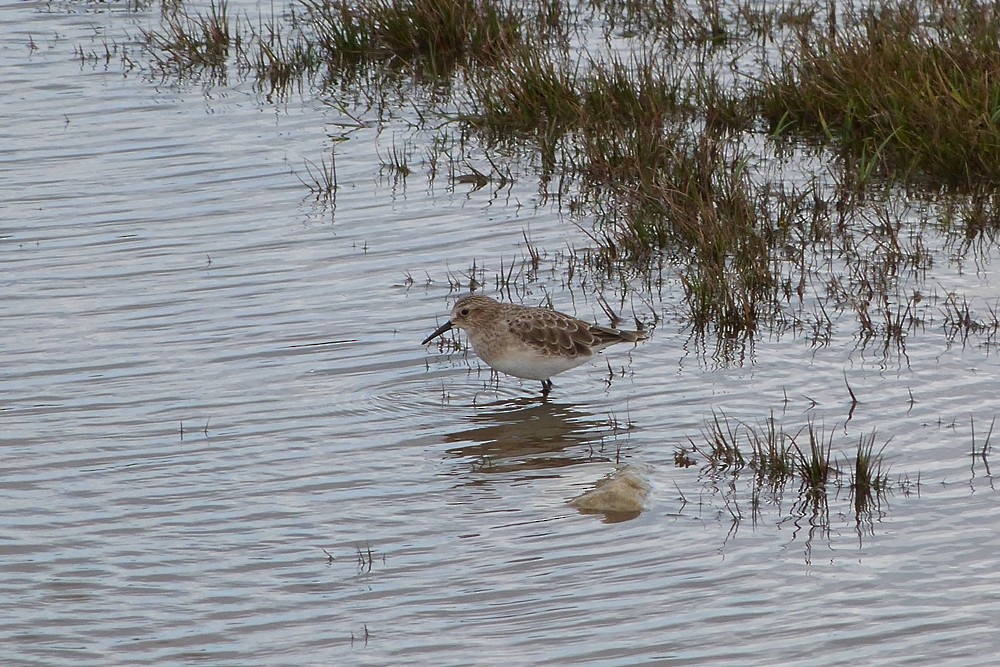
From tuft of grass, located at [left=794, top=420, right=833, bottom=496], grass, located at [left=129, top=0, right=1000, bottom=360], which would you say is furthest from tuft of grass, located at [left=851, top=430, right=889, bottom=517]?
grass, located at [left=129, top=0, right=1000, bottom=360]

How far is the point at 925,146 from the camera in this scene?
1137 cm

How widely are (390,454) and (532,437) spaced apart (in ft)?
2.98

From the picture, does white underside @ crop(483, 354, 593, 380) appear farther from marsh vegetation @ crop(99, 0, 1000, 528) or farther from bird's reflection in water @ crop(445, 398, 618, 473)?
marsh vegetation @ crop(99, 0, 1000, 528)

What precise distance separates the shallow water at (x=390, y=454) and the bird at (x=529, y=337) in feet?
0.76

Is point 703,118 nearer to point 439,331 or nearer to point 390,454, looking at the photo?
point 439,331

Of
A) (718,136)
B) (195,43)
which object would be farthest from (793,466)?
(195,43)

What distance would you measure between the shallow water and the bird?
23 cm

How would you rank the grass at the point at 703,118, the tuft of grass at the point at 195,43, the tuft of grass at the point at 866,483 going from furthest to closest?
the tuft of grass at the point at 195,43, the grass at the point at 703,118, the tuft of grass at the point at 866,483

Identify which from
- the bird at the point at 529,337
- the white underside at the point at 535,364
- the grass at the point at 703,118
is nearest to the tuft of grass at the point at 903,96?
the grass at the point at 703,118

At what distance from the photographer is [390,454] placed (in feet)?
26.0

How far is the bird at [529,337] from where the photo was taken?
877cm

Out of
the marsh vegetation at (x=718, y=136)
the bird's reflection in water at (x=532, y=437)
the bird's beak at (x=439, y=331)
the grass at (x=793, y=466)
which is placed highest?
the marsh vegetation at (x=718, y=136)

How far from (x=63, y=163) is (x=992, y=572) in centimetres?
875

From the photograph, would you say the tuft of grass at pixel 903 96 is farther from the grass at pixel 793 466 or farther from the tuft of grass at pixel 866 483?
the tuft of grass at pixel 866 483
